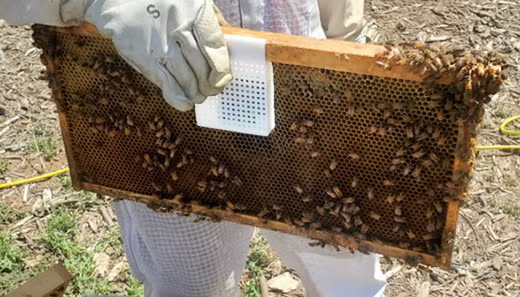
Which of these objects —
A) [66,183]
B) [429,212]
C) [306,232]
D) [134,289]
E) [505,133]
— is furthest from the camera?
[505,133]

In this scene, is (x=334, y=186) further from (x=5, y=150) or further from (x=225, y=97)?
(x=5, y=150)

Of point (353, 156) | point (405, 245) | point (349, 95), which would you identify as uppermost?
point (349, 95)

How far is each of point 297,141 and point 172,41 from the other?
1.95ft

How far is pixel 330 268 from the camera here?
10.1ft

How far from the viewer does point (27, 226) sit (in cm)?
432

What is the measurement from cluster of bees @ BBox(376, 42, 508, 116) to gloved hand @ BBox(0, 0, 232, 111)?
0.53m

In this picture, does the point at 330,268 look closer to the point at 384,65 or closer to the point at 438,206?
the point at 438,206

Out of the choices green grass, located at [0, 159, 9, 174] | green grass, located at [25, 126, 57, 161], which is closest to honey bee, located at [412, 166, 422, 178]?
green grass, located at [25, 126, 57, 161]

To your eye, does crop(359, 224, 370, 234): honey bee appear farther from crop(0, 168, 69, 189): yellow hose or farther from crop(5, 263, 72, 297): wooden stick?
crop(0, 168, 69, 189): yellow hose

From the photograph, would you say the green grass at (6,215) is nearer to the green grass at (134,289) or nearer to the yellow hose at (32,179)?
the yellow hose at (32,179)

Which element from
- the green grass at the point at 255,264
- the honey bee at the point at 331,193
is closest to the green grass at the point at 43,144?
the green grass at the point at 255,264

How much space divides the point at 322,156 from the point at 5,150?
3.16m

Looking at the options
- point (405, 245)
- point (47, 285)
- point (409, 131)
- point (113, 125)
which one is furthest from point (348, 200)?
point (47, 285)

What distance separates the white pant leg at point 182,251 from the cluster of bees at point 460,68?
1.25m
